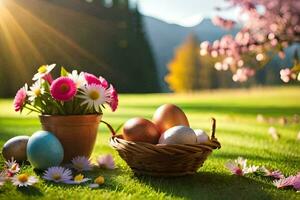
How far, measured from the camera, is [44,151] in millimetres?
3244

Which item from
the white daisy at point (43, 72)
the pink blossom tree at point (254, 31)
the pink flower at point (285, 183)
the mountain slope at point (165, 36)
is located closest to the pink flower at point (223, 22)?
the pink blossom tree at point (254, 31)

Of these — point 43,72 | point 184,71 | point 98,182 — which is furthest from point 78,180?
point 184,71

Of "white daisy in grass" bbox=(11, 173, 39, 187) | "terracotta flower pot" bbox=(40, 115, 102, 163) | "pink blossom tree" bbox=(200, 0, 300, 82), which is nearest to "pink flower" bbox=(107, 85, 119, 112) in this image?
"terracotta flower pot" bbox=(40, 115, 102, 163)

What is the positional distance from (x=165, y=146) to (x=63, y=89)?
932 millimetres

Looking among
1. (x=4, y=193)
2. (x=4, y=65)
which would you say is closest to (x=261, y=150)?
(x=4, y=193)

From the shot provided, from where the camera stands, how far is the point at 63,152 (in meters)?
3.42

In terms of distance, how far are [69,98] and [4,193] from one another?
94 cm

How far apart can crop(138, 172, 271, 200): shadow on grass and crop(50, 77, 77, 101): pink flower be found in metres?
0.76

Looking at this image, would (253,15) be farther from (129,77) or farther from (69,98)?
(129,77)

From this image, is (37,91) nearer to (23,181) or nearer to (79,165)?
(79,165)

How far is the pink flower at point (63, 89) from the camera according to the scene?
3436 mm

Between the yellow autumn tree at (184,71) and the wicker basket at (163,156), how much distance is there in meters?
36.0

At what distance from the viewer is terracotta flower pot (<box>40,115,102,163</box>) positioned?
3544 millimetres

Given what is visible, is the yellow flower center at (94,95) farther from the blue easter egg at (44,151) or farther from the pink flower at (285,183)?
the pink flower at (285,183)
